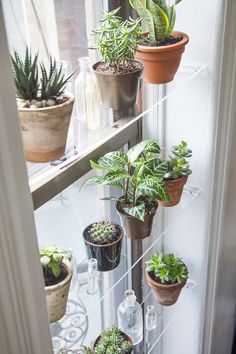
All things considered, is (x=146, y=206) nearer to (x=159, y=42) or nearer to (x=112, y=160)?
(x=112, y=160)

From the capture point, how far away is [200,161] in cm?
163

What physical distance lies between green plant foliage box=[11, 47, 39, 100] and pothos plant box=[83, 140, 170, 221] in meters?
0.27

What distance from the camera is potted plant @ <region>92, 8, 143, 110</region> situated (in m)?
1.21

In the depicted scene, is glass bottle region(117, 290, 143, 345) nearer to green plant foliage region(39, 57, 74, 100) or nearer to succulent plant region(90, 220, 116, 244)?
succulent plant region(90, 220, 116, 244)

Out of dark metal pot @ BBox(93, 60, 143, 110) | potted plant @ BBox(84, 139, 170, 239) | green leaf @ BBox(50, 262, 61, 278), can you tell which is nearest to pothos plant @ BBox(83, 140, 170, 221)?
potted plant @ BBox(84, 139, 170, 239)

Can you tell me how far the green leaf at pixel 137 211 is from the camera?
130cm

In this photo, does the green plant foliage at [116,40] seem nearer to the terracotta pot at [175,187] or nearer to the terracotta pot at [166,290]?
the terracotta pot at [175,187]

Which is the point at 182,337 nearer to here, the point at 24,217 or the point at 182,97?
the point at 182,97

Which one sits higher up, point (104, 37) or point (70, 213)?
point (104, 37)

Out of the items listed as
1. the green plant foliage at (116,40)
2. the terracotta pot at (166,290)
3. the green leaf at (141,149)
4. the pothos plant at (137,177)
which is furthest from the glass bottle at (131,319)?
the green plant foliage at (116,40)

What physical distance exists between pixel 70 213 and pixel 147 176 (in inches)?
12.2

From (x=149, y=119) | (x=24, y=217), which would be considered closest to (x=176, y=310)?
(x=149, y=119)

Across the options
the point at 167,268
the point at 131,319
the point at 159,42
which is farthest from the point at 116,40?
the point at 131,319

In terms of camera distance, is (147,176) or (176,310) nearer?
(147,176)
